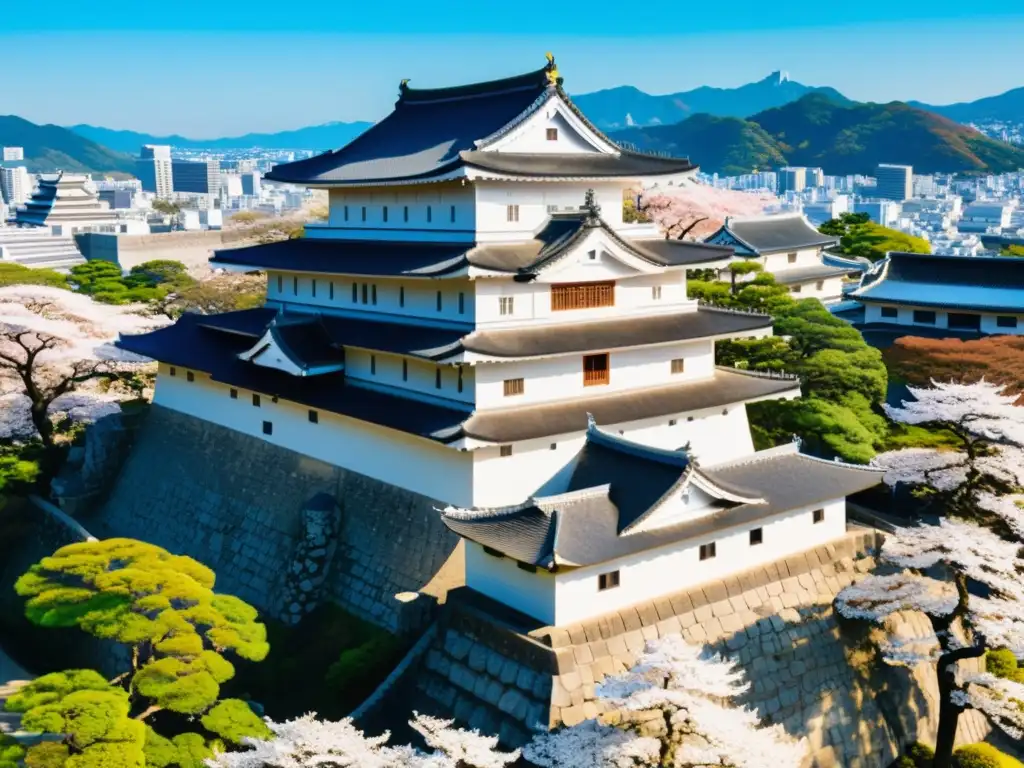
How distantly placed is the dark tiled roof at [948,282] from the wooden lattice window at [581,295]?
2148 centimetres

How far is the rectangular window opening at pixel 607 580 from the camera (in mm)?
20312

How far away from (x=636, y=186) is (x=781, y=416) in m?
8.72

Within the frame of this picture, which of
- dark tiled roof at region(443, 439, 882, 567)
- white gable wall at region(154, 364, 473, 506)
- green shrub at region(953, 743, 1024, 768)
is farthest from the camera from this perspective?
white gable wall at region(154, 364, 473, 506)

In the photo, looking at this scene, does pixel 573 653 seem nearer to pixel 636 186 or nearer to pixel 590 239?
pixel 590 239

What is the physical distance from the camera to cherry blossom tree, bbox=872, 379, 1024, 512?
23.6 m

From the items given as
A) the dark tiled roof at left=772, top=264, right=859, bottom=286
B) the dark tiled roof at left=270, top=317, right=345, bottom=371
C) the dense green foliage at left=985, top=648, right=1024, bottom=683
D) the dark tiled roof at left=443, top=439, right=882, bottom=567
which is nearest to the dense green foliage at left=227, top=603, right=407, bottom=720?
the dark tiled roof at left=443, top=439, right=882, bottom=567

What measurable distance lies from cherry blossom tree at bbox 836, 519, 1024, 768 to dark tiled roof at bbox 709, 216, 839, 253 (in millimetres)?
31017

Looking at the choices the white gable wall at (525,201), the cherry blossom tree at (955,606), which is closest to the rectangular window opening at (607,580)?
the cherry blossom tree at (955,606)

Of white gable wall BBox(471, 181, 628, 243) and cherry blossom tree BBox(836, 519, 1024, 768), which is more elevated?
white gable wall BBox(471, 181, 628, 243)

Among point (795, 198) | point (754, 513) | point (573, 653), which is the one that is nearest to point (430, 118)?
point (754, 513)

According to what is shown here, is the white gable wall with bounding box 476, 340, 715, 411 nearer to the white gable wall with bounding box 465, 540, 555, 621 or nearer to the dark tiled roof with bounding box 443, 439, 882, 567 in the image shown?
the dark tiled roof with bounding box 443, 439, 882, 567

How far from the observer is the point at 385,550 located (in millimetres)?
24688

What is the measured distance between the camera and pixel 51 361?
37.8m

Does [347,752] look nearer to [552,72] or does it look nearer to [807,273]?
[552,72]
